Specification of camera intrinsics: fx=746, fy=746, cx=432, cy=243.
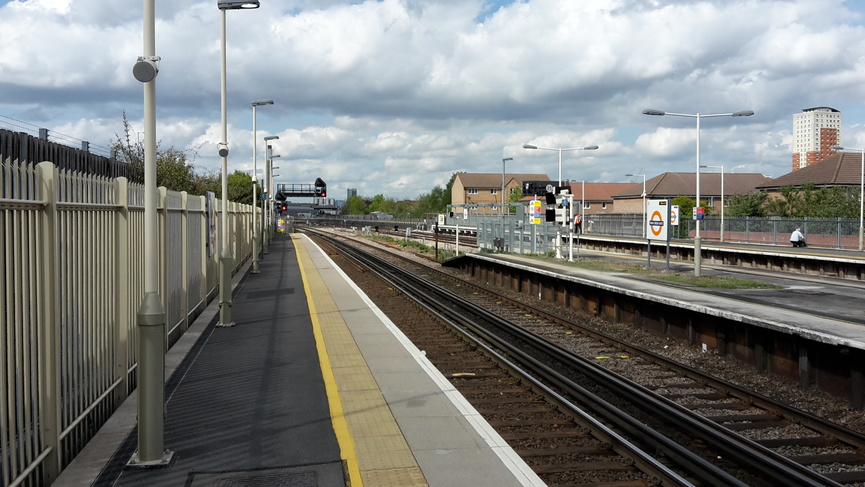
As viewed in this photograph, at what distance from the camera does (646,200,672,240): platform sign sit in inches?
914

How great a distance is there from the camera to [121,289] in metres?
7.92

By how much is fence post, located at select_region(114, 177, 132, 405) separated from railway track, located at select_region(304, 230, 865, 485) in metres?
4.04

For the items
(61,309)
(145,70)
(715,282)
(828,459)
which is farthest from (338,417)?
(715,282)

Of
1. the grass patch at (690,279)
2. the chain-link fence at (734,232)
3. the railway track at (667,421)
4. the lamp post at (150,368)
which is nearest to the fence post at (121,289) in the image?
the lamp post at (150,368)

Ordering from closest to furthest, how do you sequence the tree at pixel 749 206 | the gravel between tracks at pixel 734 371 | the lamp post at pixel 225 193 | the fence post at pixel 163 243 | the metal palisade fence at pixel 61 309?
the metal palisade fence at pixel 61 309
the gravel between tracks at pixel 734 371
the fence post at pixel 163 243
the lamp post at pixel 225 193
the tree at pixel 749 206

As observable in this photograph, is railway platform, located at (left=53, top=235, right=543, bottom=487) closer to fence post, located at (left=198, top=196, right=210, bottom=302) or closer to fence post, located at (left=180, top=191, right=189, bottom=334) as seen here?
fence post, located at (left=180, top=191, right=189, bottom=334)

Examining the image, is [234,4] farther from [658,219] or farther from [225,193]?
[658,219]

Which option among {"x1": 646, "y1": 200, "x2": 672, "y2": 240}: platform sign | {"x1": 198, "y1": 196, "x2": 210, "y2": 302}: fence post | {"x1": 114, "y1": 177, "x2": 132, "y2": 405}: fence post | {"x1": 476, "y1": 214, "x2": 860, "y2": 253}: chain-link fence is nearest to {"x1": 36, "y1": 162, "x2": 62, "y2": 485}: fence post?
{"x1": 114, "y1": 177, "x2": 132, "y2": 405}: fence post

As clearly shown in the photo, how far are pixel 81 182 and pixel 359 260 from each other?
32.1 metres

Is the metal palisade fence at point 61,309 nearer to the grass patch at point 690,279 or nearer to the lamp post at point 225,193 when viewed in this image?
the lamp post at point 225,193

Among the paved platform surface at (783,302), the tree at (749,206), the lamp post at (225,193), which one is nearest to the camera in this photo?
the paved platform surface at (783,302)

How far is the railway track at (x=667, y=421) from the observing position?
22.2 feet

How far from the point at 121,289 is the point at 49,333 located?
2383 millimetres

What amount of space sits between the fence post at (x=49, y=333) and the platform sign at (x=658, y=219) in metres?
19.8
